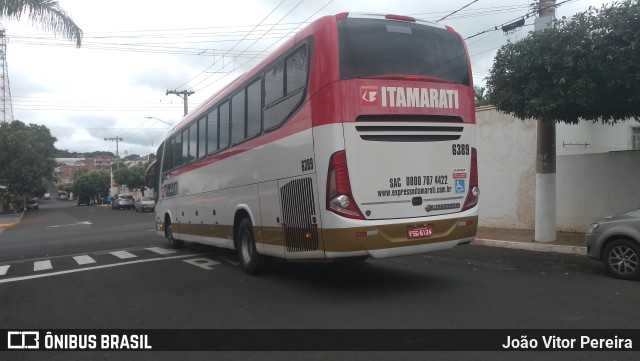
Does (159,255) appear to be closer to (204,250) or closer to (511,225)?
(204,250)

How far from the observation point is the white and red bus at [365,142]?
6246 mm

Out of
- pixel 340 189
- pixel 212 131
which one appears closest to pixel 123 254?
pixel 212 131

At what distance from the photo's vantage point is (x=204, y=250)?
13477 mm

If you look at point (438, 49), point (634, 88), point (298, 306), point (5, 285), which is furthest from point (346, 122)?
point (5, 285)

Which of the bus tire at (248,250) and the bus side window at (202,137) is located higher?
the bus side window at (202,137)

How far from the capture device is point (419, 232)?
6551 mm

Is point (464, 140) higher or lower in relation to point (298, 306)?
higher

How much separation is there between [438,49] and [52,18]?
11187 millimetres

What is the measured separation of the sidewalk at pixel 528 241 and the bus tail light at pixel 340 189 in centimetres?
645

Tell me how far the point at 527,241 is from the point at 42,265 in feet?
38.9

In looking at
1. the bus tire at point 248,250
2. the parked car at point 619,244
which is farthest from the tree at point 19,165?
the parked car at point 619,244

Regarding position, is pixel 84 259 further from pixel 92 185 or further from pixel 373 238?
pixel 92 185

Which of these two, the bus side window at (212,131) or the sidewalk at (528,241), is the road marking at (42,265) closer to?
the bus side window at (212,131)

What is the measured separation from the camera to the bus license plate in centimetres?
648
